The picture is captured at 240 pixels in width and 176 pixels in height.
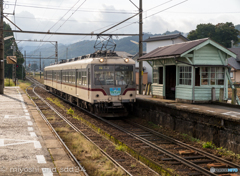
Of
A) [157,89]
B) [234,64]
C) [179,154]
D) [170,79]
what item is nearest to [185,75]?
[170,79]

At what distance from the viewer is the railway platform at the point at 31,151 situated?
627cm

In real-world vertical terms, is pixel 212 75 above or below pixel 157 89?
above

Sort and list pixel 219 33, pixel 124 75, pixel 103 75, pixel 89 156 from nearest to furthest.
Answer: pixel 89 156 < pixel 103 75 < pixel 124 75 < pixel 219 33

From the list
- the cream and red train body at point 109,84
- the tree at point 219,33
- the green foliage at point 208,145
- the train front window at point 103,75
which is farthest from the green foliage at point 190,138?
the tree at point 219,33

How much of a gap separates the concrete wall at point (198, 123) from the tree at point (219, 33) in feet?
183

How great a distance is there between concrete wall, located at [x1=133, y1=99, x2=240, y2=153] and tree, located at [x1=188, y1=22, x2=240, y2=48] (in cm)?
5583

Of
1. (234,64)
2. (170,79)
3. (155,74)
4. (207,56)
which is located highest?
(234,64)

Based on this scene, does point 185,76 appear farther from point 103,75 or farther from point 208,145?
point 208,145

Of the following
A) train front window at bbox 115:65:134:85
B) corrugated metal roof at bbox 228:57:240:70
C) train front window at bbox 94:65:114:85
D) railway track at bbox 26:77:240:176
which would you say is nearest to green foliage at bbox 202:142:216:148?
railway track at bbox 26:77:240:176

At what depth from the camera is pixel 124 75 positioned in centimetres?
1441

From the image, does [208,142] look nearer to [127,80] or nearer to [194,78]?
[194,78]

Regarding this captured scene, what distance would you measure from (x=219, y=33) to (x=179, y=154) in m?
62.9

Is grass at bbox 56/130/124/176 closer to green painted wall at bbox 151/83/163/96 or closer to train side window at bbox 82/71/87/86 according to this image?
train side window at bbox 82/71/87/86

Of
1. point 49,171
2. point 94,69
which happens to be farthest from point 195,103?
point 49,171
